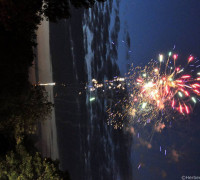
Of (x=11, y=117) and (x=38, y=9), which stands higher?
(x=38, y=9)

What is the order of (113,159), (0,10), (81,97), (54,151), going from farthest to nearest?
(113,159)
(81,97)
(54,151)
(0,10)

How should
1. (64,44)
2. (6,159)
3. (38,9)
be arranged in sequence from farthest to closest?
1. (64,44)
2. (6,159)
3. (38,9)

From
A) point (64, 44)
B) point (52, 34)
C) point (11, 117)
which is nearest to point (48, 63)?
point (52, 34)

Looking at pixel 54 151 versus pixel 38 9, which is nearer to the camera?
pixel 38 9

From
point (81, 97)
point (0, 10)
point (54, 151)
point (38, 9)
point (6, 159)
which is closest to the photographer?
point (0, 10)

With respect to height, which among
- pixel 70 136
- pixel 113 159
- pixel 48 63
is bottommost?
pixel 113 159

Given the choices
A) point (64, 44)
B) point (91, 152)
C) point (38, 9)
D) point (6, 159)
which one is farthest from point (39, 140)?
point (91, 152)

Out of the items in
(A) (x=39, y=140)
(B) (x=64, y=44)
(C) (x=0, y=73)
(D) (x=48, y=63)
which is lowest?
(A) (x=39, y=140)

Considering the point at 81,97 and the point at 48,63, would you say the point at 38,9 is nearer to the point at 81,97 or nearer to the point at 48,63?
the point at 48,63

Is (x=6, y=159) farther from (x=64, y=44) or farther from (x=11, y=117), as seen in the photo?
(x=64, y=44)
